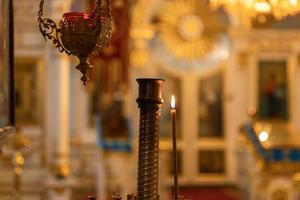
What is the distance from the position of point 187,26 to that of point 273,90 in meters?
1.99

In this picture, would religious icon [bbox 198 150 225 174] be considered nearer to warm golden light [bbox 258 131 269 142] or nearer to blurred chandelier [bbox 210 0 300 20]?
warm golden light [bbox 258 131 269 142]

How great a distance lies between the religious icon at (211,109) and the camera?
44.2ft

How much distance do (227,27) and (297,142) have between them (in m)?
5.50

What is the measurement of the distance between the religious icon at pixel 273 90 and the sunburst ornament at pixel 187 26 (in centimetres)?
112

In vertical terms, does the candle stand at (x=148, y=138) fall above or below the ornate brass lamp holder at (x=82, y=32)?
below

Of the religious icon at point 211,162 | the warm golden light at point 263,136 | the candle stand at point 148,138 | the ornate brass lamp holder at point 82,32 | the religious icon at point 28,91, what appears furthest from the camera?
the religious icon at point 211,162

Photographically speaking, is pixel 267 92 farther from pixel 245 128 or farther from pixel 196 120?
pixel 245 128

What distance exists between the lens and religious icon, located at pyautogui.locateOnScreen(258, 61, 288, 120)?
42.5ft

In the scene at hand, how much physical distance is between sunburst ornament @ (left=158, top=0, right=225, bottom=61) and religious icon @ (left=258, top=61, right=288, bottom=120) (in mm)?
1117

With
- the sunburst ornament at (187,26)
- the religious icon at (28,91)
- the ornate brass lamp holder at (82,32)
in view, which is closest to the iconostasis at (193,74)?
the sunburst ornament at (187,26)

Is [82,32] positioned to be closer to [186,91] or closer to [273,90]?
[273,90]

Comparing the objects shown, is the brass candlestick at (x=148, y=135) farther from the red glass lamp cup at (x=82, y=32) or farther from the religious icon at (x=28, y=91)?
the religious icon at (x=28, y=91)

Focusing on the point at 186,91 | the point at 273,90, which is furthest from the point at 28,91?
the point at 273,90

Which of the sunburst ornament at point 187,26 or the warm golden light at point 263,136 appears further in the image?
the sunburst ornament at point 187,26
